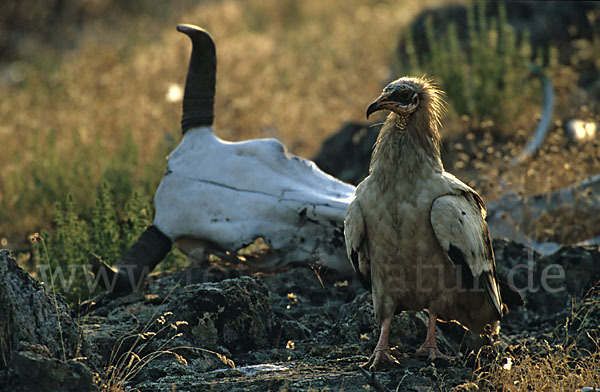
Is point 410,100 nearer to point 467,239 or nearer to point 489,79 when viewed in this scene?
point 467,239

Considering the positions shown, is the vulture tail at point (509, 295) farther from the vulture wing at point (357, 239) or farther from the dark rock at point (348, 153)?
the dark rock at point (348, 153)

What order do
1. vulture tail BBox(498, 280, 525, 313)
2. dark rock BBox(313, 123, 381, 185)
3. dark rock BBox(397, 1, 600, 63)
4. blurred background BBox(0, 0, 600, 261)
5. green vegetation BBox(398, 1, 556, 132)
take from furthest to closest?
dark rock BBox(397, 1, 600, 63) → green vegetation BBox(398, 1, 556, 132) → dark rock BBox(313, 123, 381, 185) → blurred background BBox(0, 0, 600, 261) → vulture tail BBox(498, 280, 525, 313)

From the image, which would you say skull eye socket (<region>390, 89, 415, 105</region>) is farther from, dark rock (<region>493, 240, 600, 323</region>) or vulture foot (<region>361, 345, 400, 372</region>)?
dark rock (<region>493, 240, 600, 323</region>)

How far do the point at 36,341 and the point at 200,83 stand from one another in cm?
292

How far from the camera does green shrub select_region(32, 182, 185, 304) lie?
6.28 m

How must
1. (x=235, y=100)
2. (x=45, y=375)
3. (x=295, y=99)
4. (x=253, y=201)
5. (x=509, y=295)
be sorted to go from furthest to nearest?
(x=295, y=99) → (x=235, y=100) → (x=253, y=201) → (x=509, y=295) → (x=45, y=375)

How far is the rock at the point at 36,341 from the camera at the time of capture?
3.58 metres

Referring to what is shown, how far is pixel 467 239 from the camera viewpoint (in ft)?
14.8

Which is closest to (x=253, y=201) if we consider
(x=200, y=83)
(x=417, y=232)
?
(x=200, y=83)

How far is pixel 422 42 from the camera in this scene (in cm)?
1163

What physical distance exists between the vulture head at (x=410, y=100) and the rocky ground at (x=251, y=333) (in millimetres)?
1255

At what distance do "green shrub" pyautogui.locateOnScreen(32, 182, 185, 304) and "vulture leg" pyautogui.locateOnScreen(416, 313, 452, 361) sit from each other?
269cm

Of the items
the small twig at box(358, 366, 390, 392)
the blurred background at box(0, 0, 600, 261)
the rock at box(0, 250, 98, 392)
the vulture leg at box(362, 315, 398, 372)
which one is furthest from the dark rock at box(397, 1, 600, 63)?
the rock at box(0, 250, 98, 392)

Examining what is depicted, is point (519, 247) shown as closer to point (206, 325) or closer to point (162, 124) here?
point (206, 325)
